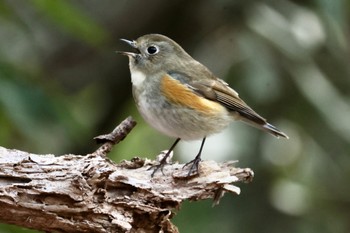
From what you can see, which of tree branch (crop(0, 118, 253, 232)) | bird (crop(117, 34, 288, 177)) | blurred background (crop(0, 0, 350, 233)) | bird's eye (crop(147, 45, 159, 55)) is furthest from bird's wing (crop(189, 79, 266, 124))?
tree branch (crop(0, 118, 253, 232))

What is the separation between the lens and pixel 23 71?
18.1ft

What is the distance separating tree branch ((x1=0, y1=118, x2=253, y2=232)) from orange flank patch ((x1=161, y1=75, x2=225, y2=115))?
0.93 m

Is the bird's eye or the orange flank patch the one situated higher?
the bird's eye

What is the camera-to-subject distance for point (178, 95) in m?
5.57

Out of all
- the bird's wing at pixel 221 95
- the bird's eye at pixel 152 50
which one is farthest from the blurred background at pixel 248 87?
the bird's wing at pixel 221 95

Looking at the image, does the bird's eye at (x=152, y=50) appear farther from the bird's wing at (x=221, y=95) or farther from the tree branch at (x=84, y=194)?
the tree branch at (x=84, y=194)

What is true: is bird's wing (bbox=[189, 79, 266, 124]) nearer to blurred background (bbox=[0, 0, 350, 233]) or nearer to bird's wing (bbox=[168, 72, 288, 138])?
bird's wing (bbox=[168, 72, 288, 138])

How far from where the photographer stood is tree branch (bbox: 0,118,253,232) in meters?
4.23

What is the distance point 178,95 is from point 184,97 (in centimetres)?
5

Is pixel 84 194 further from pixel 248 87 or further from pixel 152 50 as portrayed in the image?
pixel 248 87

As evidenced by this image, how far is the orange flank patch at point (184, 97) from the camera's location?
5.55 m

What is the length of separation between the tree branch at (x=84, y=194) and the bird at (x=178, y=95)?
0.68 m

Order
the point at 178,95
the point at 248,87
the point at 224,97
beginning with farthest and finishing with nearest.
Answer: the point at 248,87
the point at 224,97
the point at 178,95

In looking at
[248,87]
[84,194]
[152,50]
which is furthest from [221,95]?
[84,194]
